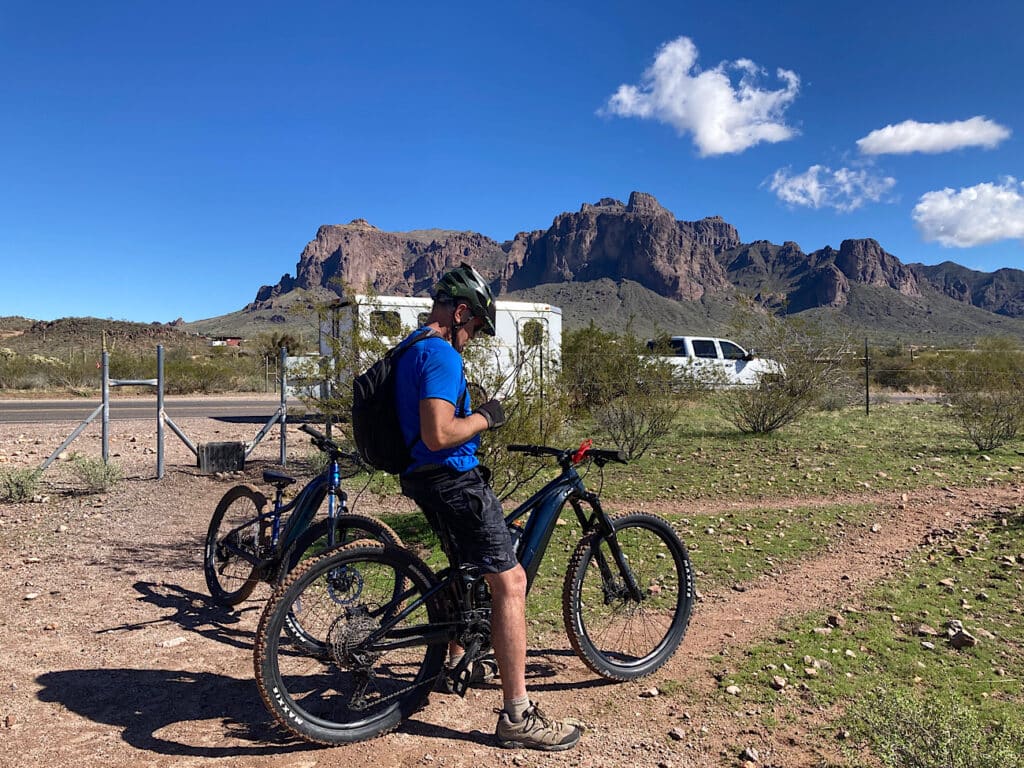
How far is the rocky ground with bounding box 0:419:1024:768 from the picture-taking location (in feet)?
9.46

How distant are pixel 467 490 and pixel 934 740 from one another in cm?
185

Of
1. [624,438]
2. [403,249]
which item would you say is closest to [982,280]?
[403,249]

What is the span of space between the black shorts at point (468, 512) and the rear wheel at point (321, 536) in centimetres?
47

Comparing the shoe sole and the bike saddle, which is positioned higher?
the bike saddle

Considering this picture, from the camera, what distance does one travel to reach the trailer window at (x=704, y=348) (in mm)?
A: 21480

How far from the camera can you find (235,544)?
4.31 meters

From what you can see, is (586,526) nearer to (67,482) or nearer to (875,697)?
(875,697)

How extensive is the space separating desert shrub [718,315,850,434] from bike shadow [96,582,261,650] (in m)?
10.6

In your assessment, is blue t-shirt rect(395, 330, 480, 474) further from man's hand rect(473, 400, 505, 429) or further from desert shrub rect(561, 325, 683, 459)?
desert shrub rect(561, 325, 683, 459)

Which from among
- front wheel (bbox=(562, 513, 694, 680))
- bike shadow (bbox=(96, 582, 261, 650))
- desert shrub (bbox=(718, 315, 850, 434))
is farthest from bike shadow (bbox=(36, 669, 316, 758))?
desert shrub (bbox=(718, 315, 850, 434))

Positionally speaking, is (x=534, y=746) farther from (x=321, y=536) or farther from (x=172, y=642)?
(x=172, y=642)

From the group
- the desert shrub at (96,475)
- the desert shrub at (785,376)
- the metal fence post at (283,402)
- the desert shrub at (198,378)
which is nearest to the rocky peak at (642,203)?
the desert shrub at (198,378)

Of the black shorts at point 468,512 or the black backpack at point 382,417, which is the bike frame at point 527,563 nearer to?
the black shorts at point 468,512

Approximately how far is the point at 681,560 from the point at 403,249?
622ft
